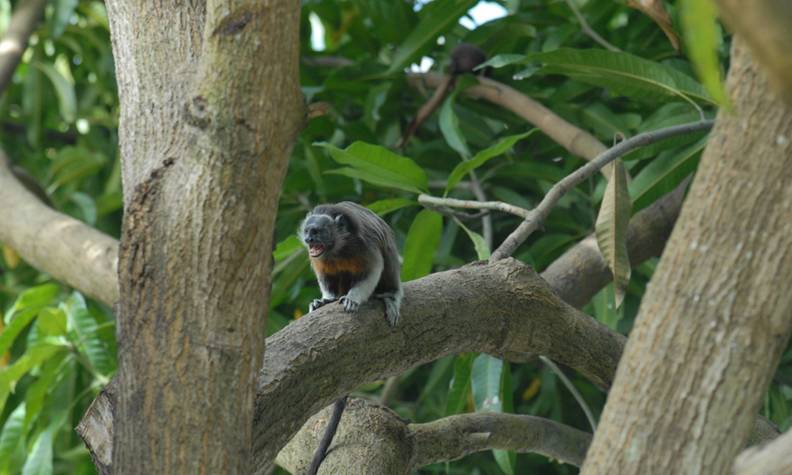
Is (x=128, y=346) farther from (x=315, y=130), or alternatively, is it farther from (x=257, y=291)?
(x=315, y=130)

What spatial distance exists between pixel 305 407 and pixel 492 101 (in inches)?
97.2

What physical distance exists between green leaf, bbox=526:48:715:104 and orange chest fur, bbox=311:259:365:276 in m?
0.86

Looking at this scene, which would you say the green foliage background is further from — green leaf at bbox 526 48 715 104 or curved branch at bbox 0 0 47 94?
curved branch at bbox 0 0 47 94

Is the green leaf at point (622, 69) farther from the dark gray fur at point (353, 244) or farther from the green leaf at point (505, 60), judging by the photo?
the dark gray fur at point (353, 244)

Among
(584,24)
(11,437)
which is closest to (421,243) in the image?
(584,24)

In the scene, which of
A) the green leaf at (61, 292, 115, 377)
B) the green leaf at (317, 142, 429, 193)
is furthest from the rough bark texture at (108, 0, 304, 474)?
the green leaf at (61, 292, 115, 377)

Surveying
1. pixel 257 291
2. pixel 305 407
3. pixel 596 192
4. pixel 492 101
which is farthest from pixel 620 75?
pixel 257 291

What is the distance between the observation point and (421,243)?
356 cm

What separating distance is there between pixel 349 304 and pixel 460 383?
1.08m

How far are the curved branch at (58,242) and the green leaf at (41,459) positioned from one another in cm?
59

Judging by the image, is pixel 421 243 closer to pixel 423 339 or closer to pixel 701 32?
pixel 423 339

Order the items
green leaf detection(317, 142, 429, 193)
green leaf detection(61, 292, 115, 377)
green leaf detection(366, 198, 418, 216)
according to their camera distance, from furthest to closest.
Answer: green leaf detection(61, 292, 115, 377), green leaf detection(366, 198, 418, 216), green leaf detection(317, 142, 429, 193)

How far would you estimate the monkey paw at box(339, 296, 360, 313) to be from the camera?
2621mm

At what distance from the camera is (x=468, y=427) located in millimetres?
3041
